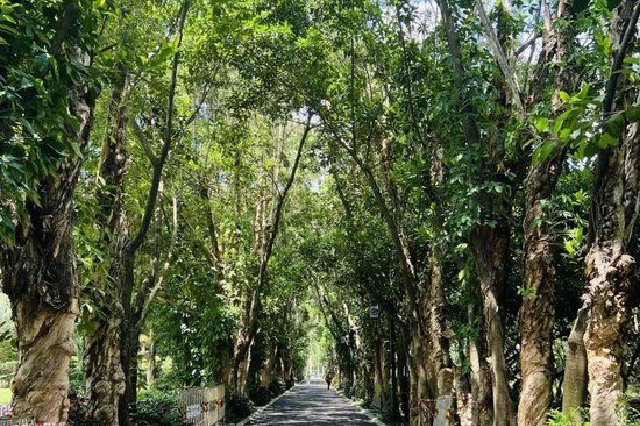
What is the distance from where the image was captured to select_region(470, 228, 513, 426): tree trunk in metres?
8.37

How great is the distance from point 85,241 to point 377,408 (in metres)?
24.6

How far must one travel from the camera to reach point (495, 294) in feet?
28.4

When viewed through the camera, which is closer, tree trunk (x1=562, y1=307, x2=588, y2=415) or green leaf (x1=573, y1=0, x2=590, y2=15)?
tree trunk (x1=562, y1=307, x2=588, y2=415)

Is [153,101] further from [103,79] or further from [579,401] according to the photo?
[579,401]

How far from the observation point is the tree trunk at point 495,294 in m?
8.37

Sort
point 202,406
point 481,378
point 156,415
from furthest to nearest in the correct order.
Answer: point 202,406 < point 156,415 < point 481,378

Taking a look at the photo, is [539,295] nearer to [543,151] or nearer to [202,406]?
[543,151]

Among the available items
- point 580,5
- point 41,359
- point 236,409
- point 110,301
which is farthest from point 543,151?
point 236,409

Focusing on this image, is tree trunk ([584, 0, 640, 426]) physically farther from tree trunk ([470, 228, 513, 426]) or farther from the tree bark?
tree trunk ([470, 228, 513, 426])

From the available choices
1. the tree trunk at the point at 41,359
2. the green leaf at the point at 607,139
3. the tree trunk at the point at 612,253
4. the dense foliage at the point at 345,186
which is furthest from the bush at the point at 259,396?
the green leaf at the point at 607,139

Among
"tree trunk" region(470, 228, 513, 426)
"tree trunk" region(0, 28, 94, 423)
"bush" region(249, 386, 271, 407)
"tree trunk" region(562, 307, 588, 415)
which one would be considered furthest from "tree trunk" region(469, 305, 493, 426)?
"bush" region(249, 386, 271, 407)

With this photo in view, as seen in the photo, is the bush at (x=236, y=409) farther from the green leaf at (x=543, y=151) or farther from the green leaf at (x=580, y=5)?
the green leaf at (x=543, y=151)

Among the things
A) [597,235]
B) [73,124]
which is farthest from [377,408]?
[73,124]

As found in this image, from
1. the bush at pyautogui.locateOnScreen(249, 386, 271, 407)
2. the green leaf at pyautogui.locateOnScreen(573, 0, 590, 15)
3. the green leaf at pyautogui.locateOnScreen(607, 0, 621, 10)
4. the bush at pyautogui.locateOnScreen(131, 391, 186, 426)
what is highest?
the green leaf at pyautogui.locateOnScreen(573, 0, 590, 15)
